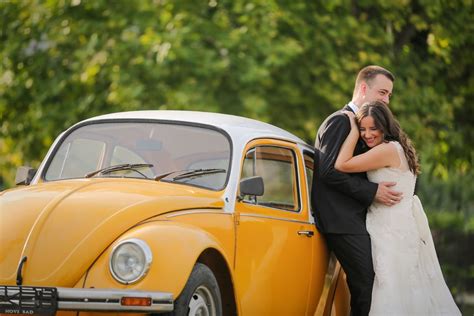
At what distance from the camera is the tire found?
6.95m

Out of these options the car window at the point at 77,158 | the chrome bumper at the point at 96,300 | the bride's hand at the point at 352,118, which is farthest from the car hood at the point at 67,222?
the bride's hand at the point at 352,118

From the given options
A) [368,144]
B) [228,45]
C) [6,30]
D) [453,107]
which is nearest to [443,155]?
[453,107]

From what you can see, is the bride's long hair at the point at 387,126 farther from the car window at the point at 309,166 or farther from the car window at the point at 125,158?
the car window at the point at 125,158

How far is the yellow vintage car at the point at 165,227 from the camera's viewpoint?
6840 millimetres

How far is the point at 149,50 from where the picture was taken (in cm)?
1944

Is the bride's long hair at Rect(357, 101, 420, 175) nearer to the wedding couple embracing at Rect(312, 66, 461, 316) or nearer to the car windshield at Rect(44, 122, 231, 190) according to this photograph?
the wedding couple embracing at Rect(312, 66, 461, 316)

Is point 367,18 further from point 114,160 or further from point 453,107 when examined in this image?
point 114,160

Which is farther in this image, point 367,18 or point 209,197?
point 367,18

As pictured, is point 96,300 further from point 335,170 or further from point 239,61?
point 239,61

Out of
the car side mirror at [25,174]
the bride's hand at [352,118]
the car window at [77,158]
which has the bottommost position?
the car side mirror at [25,174]

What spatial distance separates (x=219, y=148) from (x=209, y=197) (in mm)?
672

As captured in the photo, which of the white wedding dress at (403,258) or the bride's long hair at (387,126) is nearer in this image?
the white wedding dress at (403,258)

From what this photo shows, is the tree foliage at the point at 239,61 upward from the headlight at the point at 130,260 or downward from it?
upward

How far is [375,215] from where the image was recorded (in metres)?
9.25
